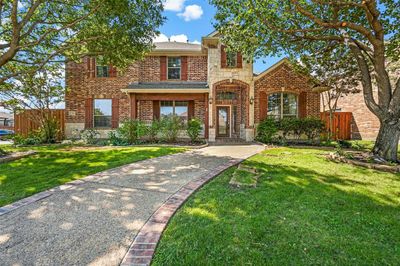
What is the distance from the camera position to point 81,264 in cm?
218

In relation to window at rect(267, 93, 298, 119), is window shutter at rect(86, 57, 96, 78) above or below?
above

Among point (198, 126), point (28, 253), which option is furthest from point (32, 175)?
point (198, 126)

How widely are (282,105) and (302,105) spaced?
4.36 feet

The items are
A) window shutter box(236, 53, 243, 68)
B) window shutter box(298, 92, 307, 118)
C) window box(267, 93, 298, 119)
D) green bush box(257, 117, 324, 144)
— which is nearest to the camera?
green bush box(257, 117, 324, 144)

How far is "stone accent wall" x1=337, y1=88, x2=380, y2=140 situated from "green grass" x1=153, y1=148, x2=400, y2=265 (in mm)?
13781

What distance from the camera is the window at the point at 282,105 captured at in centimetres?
1370

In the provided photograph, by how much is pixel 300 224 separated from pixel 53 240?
133 inches

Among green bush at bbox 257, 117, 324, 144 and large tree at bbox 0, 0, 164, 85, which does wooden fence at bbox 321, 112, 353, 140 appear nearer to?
green bush at bbox 257, 117, 324, 144

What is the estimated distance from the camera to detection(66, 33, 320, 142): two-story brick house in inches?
523

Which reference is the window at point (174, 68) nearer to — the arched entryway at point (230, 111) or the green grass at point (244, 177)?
the arched entryway at point (230, 111)

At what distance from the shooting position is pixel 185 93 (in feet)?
43.9

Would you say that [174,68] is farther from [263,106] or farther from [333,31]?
[333,31]

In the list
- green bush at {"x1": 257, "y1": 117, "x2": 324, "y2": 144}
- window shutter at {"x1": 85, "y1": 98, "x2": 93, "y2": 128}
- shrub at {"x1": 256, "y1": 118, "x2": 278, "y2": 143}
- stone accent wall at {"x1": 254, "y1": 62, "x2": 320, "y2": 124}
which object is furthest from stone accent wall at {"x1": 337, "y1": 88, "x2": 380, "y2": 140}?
window shutter at {"x1": 85, "y1": 98, "x2": 93, "y2": 128}

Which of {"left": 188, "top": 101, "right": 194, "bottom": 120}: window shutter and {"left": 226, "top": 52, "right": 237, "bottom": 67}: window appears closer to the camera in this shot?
{"left": 226, "top": 52, "right": 237, "bottom": 67}: window
